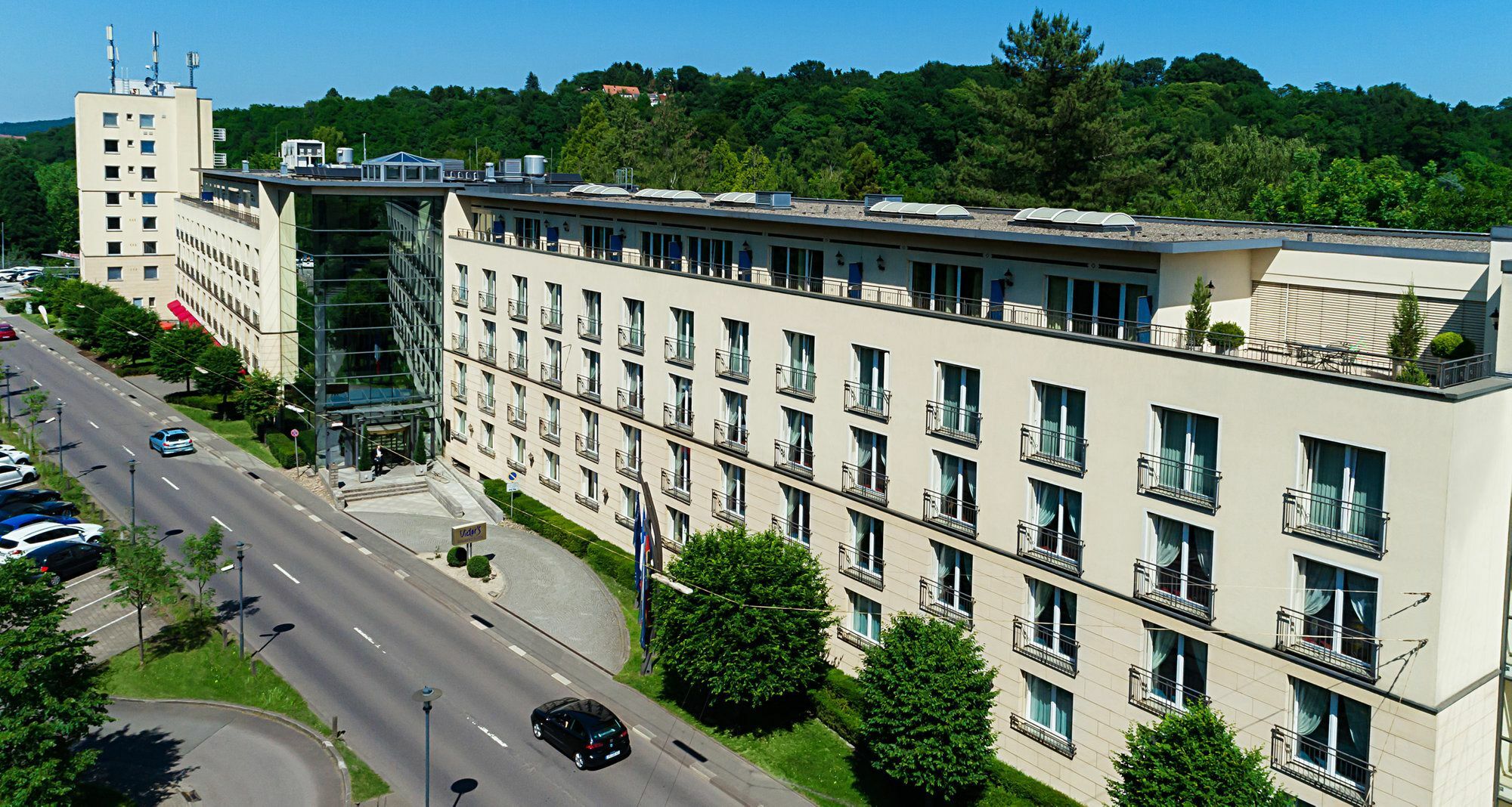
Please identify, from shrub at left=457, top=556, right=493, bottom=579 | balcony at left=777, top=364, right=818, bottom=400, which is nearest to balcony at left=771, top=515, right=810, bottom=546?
balcony at left=777, top=364, right=818, bottom=400

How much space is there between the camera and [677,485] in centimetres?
5175

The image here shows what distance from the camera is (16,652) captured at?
32.7m

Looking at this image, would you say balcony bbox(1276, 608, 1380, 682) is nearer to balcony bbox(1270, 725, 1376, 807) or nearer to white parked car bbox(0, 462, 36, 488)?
balcony bbox(1270, 725, 1376, 807)

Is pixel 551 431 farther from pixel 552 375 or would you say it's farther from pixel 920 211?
pixel 920 211

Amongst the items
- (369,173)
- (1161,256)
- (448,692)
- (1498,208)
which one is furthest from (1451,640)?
(369,173)

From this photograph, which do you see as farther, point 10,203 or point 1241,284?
point 10,203

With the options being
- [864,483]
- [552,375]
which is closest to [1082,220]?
[864,483]

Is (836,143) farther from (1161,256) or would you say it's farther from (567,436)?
(1161,256)

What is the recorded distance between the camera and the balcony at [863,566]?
41.5 m

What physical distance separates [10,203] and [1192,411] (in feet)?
605

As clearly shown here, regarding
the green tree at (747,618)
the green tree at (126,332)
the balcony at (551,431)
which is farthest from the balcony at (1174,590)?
the green tree at (126,332)

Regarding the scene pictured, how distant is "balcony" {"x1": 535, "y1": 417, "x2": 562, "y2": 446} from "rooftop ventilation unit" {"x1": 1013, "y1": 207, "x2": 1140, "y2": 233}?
1120 inches

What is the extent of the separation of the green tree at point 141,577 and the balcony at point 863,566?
24936mm

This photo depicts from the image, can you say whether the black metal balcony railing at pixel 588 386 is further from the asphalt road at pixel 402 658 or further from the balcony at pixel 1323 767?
the balcony at pixel 1323 767
